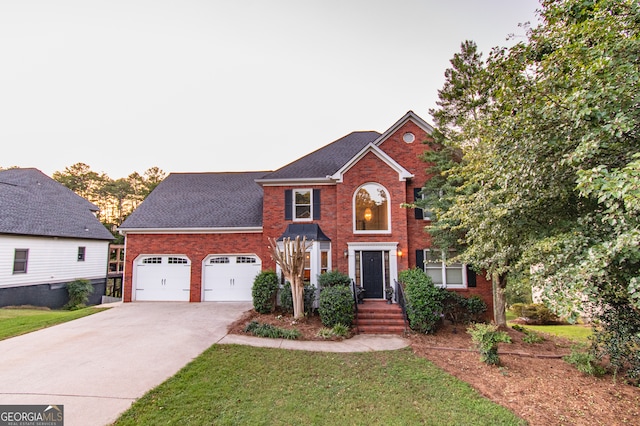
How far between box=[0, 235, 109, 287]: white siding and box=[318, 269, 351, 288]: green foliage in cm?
1678

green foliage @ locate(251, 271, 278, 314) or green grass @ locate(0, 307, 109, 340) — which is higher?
green foliage @ locate(251, 271, 278, 314)

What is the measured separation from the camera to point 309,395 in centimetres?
508

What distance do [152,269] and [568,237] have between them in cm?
1640

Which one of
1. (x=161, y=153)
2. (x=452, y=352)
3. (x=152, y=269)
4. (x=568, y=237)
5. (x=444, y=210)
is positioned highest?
(x=161, y=153)

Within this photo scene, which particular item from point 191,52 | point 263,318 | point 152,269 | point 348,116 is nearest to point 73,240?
point 152,269

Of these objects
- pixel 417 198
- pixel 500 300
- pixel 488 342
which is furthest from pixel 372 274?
pixel 488 342

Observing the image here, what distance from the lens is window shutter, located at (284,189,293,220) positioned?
1315 centimetres

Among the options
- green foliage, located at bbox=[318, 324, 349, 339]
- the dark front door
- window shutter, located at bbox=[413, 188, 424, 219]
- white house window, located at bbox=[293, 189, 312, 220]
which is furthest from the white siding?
window shutter, located at bbox=[413, 188, 424, 219]

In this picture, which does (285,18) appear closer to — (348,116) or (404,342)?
(348,116)

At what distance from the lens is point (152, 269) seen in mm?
13961

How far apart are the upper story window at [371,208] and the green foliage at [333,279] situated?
2382 millimetres

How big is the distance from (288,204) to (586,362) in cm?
1130

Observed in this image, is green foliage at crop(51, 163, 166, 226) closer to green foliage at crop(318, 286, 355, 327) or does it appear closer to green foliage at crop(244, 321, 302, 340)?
green foliage at crop(244, 321, 302, 340)

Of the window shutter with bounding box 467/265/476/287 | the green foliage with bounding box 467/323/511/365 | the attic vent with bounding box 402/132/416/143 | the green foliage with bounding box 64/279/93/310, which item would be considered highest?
the attic vent with bounding box 402/132/416/143
